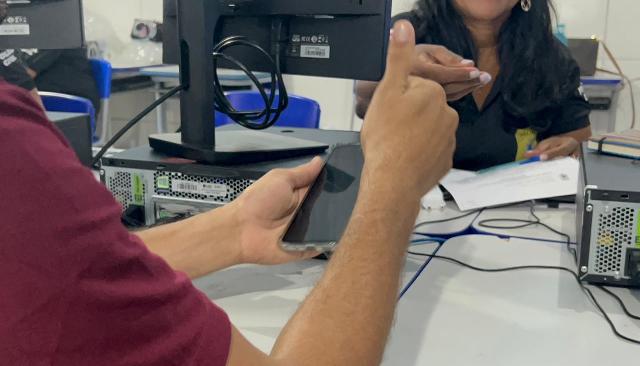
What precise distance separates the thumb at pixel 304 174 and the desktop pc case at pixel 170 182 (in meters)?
0.05

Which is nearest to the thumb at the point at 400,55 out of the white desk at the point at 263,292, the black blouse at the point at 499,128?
the white desk at the point at 263,292

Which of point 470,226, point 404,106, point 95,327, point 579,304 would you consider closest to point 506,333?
point 579,304

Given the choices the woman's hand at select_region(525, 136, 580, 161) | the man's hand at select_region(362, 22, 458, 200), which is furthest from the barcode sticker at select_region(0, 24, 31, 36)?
the woman's hand at select_region(525, 136, 580, 161)

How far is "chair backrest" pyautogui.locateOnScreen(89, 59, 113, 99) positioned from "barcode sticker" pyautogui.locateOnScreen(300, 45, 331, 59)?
2.47m

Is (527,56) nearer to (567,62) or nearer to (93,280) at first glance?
(567,62)

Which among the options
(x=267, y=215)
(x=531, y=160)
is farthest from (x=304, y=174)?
(x=531, y=160)

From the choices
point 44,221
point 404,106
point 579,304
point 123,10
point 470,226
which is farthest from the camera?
point 123,10

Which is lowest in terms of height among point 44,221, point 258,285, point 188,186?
point 258,285

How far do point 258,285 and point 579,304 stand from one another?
451 mm

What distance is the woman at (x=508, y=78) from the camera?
173 cm

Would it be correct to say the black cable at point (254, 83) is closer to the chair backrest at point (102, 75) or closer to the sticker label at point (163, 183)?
the sticker label at point (163, 183)

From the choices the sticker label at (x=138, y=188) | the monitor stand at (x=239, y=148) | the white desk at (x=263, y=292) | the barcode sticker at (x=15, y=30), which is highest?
the barcode sticker at (x=15, y=30)

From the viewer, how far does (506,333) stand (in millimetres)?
817

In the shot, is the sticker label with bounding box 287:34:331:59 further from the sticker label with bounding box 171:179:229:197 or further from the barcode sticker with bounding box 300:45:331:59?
the sticker label with bounding box 171:179:229:197
